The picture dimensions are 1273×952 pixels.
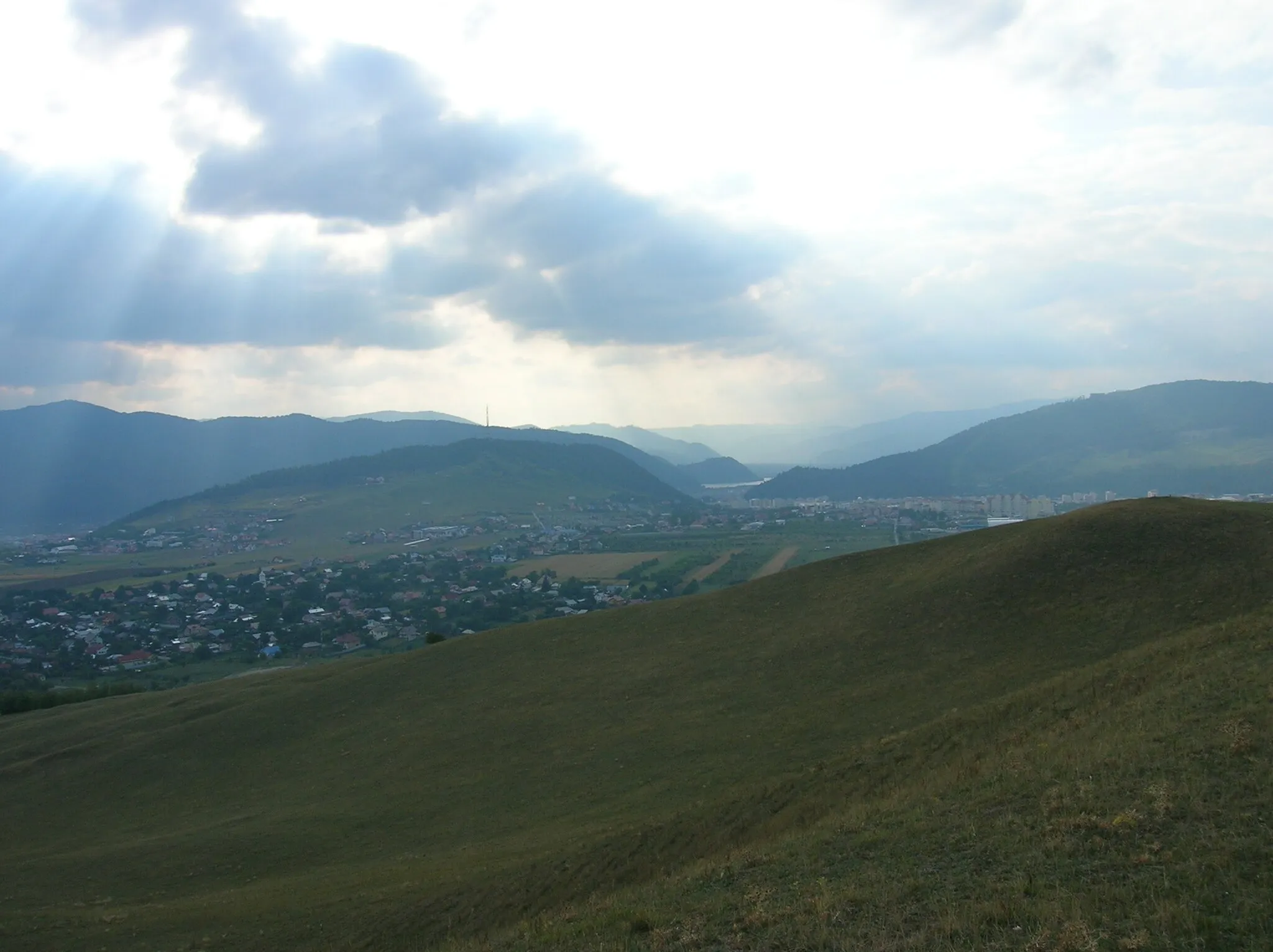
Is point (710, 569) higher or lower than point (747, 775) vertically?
lower

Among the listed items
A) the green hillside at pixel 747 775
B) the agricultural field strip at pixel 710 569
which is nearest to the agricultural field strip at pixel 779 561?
the agricultural field strip at pixel 710 569

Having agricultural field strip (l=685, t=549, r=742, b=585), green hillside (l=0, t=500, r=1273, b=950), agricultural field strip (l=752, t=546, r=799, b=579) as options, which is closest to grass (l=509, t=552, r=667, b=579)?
agricultural field strip (l=685, t=549, r=742, b=585)

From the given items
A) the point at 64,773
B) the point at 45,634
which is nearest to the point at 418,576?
the point at 45,634

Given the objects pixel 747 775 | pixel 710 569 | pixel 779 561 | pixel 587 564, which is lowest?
pixel 587 564

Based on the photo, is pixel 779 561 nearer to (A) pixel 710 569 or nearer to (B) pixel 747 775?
(A) pixel 710 569

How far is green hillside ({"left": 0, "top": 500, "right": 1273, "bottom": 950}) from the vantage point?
460 inches

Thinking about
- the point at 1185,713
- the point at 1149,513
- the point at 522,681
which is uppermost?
the point at 1149,513

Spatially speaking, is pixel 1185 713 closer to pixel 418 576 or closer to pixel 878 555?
pixel 878 555

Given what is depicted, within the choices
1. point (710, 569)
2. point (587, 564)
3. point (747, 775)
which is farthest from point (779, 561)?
point (747, 775)

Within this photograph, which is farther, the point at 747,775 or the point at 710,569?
the point at 710,569

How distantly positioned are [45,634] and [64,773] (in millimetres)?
76706

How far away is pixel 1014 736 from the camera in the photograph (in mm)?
19391

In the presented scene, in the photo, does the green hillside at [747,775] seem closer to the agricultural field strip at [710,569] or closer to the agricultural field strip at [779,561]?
the agricultural field strip at [779,561]

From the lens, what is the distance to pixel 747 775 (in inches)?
984
